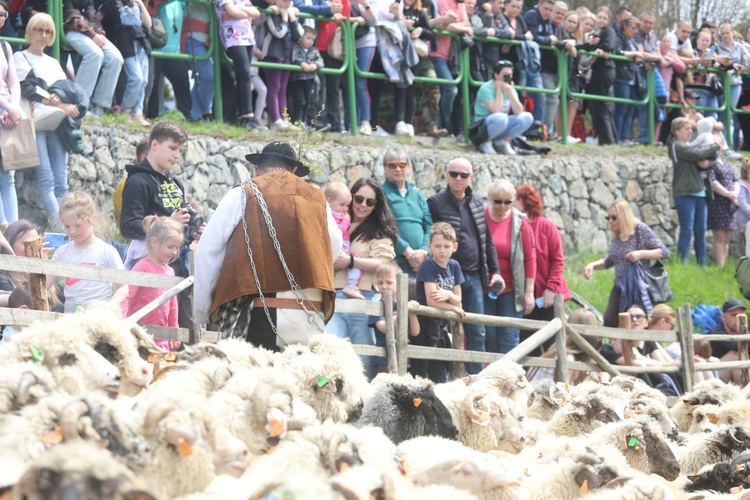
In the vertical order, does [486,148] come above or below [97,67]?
below

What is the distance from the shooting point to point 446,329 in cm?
977

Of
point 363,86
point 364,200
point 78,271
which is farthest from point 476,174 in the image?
point 78,271

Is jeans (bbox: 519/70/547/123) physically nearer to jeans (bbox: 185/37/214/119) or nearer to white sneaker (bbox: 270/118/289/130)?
white sneaker (bbox: 270/118/289/130)

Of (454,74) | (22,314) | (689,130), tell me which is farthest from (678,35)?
(22,314)

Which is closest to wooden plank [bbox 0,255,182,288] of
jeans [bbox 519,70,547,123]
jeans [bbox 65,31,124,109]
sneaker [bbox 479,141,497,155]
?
jeans [bbox 65,31,124,109]

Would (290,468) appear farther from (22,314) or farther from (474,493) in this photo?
(22,314)

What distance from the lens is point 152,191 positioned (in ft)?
27.3

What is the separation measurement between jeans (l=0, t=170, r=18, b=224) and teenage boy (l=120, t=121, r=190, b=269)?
1.95 meters

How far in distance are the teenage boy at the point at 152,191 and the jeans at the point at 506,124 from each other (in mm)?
7292

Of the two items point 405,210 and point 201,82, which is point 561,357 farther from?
point 201,82

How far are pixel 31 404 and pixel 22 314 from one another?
2455 mm

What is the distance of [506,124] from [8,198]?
7210 mm

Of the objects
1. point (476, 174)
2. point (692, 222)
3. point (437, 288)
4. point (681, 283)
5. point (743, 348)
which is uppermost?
point (437, 288)

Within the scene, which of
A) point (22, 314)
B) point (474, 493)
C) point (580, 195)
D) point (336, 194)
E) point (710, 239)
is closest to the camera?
point (474, 493)
